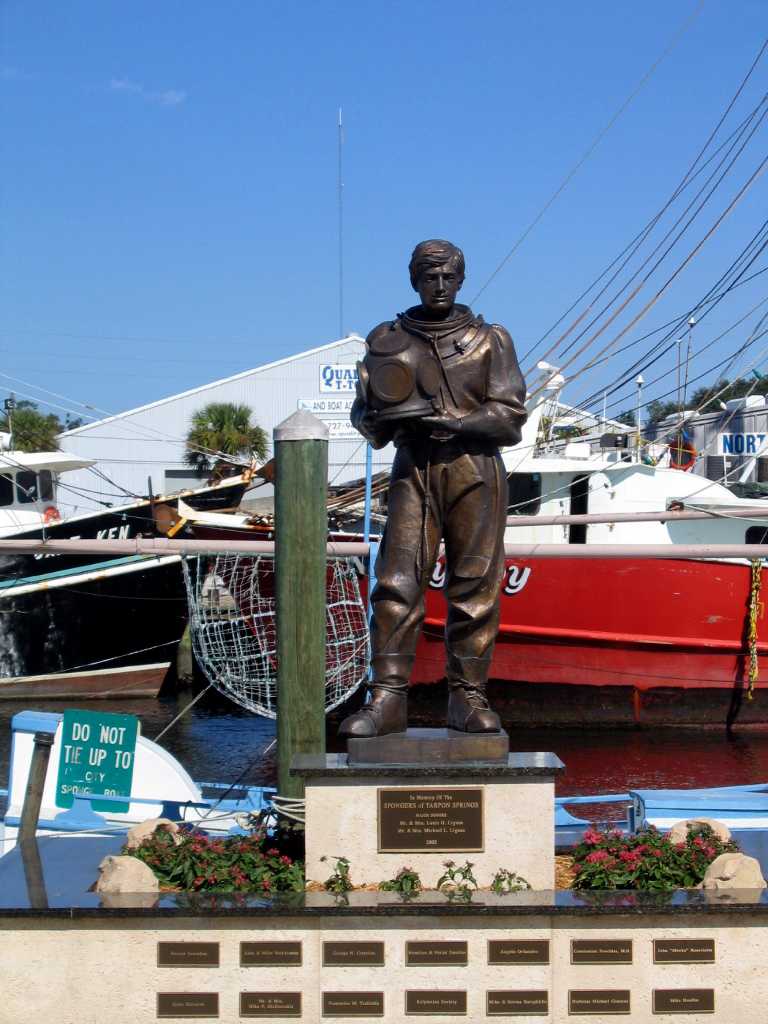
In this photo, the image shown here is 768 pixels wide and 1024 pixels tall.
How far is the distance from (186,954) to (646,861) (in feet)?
6.66

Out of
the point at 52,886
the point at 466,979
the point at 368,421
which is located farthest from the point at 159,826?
the point at 368,421

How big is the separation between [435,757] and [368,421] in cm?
166

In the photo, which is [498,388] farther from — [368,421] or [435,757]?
[435,757]

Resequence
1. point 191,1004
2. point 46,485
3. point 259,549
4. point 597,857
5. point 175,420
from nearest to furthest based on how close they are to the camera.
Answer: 1. point 191,1004
2. point 597,857
3. point 259,549
4. point 46,485
5. point 175,420

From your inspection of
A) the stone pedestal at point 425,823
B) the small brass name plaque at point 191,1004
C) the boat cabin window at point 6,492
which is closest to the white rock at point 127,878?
the small brass name plaque at point 191,1004

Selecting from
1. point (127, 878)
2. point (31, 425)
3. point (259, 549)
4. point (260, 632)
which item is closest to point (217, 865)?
point (127, 878)

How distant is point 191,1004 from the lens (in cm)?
500

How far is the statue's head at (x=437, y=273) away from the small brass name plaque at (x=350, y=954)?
2.99m

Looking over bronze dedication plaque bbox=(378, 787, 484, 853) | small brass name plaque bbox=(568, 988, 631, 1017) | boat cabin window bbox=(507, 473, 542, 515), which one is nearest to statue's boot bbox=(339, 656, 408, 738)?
bronze dedication plaque bbox=(378, 787, 484, 853)

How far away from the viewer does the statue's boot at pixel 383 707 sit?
576 centimetres

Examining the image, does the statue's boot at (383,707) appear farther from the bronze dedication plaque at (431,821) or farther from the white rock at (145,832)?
the white rock at (145,832)

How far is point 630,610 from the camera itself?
1962 cm

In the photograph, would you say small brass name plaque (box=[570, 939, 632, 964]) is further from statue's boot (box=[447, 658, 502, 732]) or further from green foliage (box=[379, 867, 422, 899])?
statue's boot (box=[447, 658, 502, 732])

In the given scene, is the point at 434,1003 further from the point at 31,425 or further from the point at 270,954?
the point at 31,425
